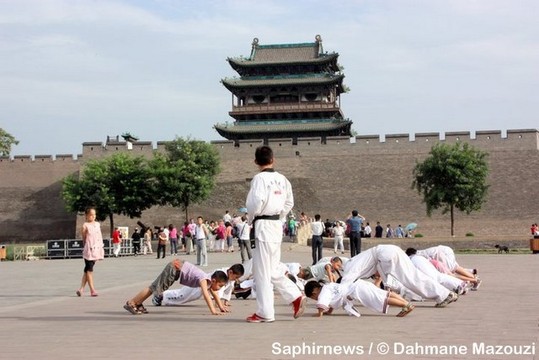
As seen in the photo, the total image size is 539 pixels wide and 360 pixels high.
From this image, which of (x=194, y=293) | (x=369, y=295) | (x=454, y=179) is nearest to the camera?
(x=369, y=295)

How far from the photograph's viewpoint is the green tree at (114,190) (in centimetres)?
3719

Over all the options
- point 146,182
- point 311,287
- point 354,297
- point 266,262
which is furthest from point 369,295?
point 146,182

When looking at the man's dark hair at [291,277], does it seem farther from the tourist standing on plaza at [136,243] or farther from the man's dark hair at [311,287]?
the tourist standing on plaza at [136,243]

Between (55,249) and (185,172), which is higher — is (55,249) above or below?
below

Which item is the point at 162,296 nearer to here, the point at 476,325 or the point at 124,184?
the point at 476,325

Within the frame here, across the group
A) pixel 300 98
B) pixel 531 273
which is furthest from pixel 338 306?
pixel 300 98

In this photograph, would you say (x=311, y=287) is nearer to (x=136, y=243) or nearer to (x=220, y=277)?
(x=220, y=277)

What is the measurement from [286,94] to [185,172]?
462 inches

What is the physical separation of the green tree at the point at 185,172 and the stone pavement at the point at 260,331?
27071 millimetres

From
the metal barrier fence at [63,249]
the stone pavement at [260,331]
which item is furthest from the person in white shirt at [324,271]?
the metal barrier fence at [63,249]

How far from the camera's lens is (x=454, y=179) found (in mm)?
34312

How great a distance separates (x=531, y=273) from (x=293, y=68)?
3482 centimetres

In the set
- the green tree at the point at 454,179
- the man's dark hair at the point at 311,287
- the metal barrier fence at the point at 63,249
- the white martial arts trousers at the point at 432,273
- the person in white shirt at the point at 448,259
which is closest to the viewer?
the man's dark hair at the point at 311,287

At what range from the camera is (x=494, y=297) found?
8.51 m
